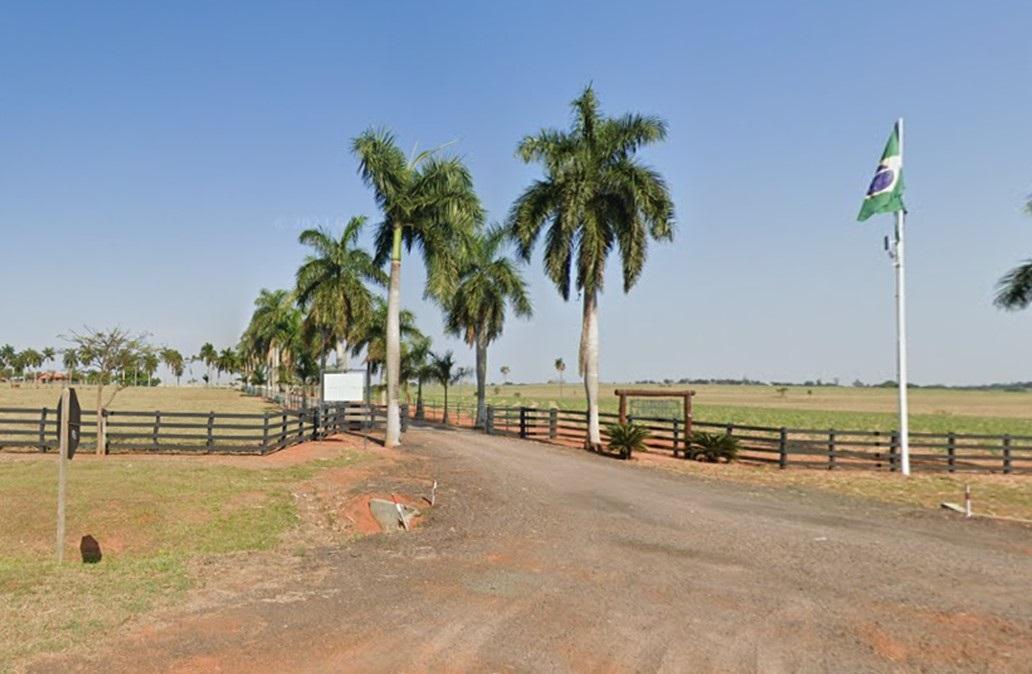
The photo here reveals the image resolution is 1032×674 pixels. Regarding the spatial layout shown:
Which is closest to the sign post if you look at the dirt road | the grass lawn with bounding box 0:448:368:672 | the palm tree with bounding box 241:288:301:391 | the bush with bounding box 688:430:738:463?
the grass lawn with bounding box 0:448:368:672

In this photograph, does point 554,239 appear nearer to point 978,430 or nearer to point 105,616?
point 105,616

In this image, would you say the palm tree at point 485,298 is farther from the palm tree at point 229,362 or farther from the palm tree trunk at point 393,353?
the palm tree at point 229,362

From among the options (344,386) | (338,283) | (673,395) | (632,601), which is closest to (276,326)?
(338,283)

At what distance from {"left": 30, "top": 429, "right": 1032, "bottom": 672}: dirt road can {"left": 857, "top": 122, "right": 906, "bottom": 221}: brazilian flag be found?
11026 millimetres

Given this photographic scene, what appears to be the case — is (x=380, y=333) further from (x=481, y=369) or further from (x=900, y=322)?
(x=900, y=322)

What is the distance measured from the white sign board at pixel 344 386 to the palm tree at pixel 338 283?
7.72 metres

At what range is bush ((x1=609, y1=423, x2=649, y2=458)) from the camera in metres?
22.9

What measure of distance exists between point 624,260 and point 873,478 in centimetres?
1176

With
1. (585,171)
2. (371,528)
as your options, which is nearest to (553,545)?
(371,528)

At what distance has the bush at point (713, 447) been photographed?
878 inches

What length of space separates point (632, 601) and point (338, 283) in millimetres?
31845

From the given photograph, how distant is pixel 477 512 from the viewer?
13.3 meters

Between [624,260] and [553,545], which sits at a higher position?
[624,260]

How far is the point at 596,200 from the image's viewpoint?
2542 centimetres
